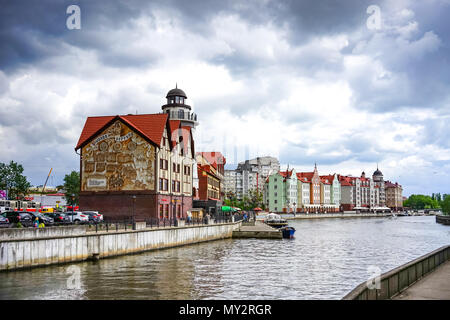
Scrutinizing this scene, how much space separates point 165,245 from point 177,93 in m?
49.4

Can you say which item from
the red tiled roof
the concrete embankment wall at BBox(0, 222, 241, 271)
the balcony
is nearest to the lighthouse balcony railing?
the balcony

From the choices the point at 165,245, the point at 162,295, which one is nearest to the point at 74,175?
the point at 165,245

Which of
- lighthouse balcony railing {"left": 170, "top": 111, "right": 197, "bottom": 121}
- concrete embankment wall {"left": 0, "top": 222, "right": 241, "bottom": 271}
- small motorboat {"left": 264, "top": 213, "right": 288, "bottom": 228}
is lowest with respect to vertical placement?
small motorboat {"left": 264, "top": 213, "right": 288, "bottom": 228}

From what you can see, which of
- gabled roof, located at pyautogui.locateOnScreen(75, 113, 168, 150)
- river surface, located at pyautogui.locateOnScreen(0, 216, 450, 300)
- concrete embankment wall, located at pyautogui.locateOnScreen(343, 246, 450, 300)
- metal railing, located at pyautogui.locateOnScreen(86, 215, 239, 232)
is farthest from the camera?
gabled roof, located at pyautogui.locateOnScreen(75, 113, 168, 150)

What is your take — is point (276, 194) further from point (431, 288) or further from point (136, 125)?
point (431, 288)

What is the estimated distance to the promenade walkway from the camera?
15227 millimetres

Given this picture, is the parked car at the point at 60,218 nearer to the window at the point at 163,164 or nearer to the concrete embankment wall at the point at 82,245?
the concrete embankment wall at the point at 82,245

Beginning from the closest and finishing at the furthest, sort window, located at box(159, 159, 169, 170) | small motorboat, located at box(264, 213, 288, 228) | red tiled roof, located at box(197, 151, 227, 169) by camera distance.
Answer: window, located at box(159, 159, 169, 170) < small motorboat, located at box(264, 213, 288, 228) < red tiled roof, located at box(197, 151, 227, 169)

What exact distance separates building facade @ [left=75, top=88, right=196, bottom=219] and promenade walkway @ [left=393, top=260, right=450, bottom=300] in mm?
40475

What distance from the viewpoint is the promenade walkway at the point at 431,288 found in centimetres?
1523

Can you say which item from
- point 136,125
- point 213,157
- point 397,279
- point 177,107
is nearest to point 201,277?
point 397,279

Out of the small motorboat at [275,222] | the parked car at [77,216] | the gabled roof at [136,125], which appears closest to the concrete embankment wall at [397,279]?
the parked car at [77,216]

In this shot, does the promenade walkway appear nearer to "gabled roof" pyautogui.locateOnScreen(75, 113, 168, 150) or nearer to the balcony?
"gabled roof" pyautogui.locateOnScreen(75, 113, 168, 150)
